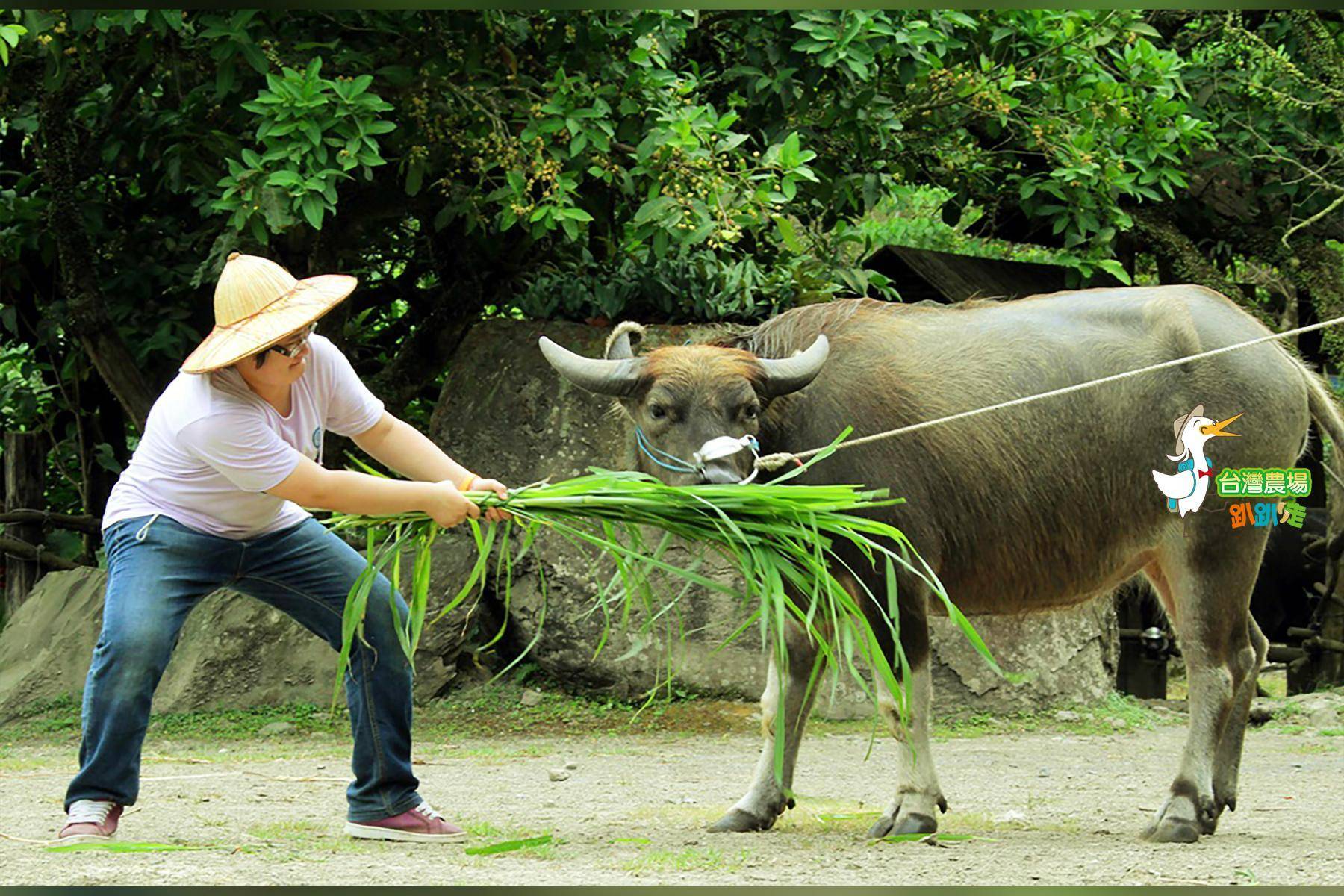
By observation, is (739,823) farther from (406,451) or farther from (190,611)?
(190,611)

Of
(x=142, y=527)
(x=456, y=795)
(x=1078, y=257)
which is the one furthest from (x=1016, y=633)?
(x=142, y=527)

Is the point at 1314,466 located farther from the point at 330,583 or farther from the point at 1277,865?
the point at 330,583

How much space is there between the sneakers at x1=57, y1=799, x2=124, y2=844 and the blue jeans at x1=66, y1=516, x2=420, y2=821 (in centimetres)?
3

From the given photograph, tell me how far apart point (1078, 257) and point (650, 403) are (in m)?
4.30

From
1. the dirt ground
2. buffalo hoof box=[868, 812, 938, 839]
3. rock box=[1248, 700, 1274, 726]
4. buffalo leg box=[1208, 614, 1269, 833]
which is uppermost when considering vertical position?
buffalo leg box=[1208, 614, 1269, 833]

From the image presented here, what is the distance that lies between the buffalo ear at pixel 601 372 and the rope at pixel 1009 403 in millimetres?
490

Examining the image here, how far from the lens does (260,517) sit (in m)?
4.44

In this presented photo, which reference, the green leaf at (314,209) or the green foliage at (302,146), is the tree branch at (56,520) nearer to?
the green foliage at (302,146)

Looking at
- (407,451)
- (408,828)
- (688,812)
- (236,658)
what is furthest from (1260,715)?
(407,451)

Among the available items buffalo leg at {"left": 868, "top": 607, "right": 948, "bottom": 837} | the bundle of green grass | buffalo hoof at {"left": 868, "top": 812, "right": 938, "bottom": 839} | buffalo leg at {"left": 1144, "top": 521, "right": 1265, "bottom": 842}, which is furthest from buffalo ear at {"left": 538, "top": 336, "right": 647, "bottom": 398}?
buffalo leg at {"left": 1144, "top": 521, "right": 1265, "bottom": 842}

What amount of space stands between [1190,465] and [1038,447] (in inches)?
19.3

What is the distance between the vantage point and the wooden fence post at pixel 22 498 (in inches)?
376

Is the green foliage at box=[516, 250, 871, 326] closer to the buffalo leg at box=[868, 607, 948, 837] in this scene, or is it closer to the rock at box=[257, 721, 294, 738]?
the rock at box=[257, 721, 294, 738]

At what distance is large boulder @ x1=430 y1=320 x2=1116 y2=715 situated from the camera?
8008 millimetres
